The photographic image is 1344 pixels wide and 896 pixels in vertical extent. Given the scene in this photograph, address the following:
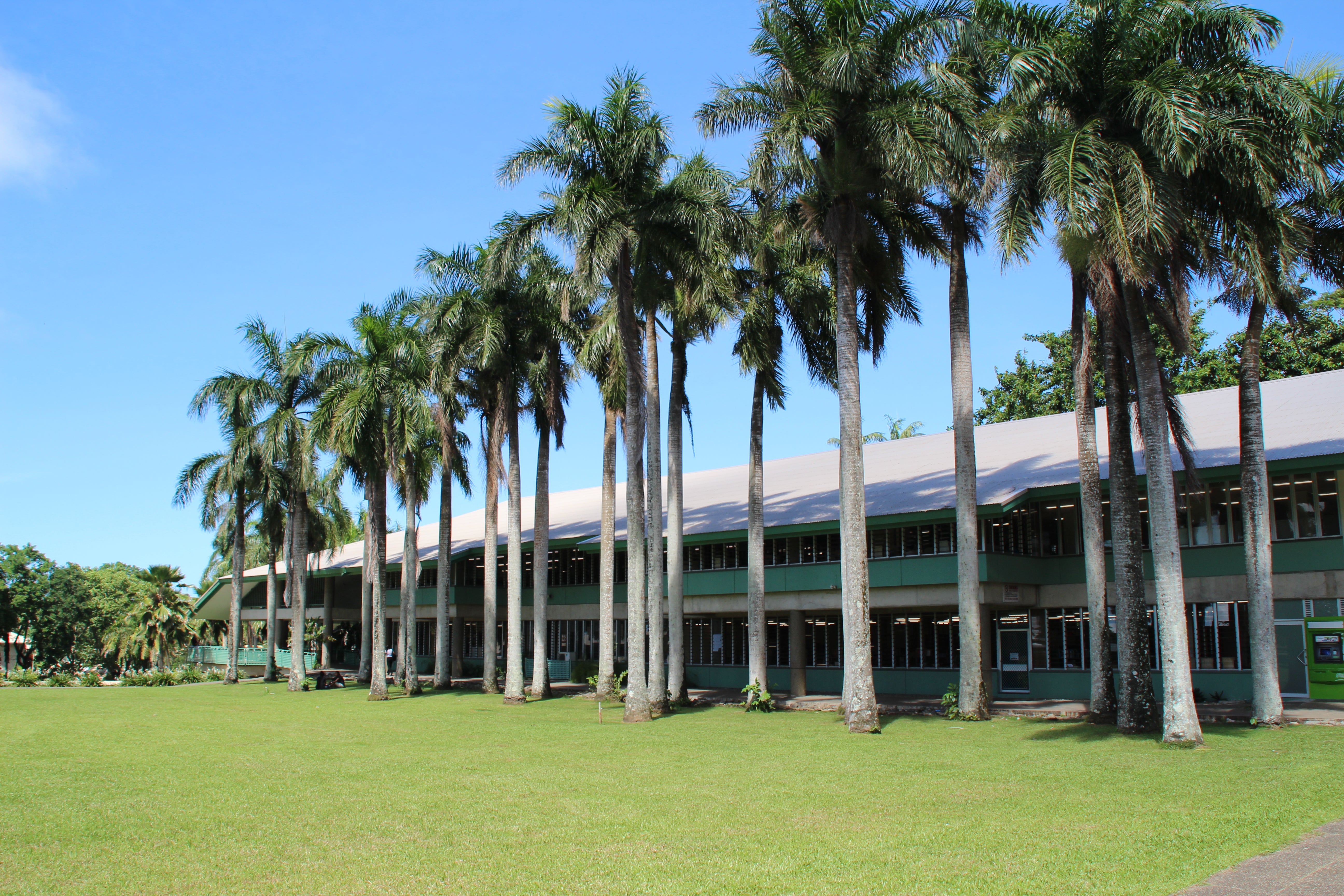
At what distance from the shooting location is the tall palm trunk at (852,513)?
66.5 ft

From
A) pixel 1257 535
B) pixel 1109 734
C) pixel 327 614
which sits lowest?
pixel 1109 734

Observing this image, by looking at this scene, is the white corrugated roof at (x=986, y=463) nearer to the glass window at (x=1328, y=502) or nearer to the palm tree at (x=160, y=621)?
the glass window at (x=1328, y=502)

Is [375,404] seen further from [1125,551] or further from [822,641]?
[1125,551]

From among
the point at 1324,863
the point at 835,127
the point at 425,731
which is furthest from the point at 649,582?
the point at 1324,863

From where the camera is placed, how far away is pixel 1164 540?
57.8 feet

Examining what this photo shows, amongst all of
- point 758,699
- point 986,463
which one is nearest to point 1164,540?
point 758,699

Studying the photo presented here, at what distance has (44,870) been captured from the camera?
29.1ft

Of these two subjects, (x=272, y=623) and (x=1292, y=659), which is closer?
(x=1292, y=659)

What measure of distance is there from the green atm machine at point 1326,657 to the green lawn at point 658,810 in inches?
220

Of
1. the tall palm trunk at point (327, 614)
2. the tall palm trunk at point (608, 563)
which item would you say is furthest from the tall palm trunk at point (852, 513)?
the tall palm trunk at point (327, 614)

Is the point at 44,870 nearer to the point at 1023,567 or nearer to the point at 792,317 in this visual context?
the point at 792,317

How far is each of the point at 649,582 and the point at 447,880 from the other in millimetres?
17510

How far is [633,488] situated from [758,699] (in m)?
6.70

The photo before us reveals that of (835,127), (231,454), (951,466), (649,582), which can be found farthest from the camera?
(231,454)
